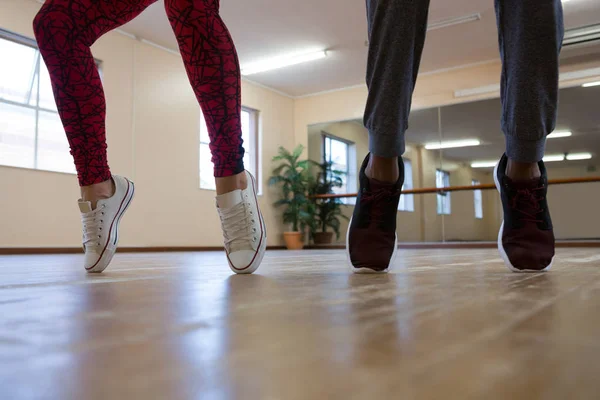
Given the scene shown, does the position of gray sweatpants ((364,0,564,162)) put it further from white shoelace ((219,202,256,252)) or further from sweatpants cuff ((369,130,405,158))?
white shoelace ((219,202,256,252))

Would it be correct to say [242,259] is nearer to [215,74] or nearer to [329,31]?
[215,74]

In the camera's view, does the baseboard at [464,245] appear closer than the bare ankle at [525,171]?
No

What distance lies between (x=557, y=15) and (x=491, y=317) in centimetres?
62

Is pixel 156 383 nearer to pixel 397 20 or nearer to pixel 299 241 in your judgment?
pixel 397 20

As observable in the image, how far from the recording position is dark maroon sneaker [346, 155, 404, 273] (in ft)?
2.70

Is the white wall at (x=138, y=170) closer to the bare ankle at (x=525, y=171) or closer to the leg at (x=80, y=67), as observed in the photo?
the leg at (x=80, y=67)

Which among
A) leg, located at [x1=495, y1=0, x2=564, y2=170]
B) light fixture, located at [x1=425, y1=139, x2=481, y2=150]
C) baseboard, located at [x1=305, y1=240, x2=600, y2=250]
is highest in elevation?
light fixture, located at [x1=425, y1=139, x2=481, y2=150]

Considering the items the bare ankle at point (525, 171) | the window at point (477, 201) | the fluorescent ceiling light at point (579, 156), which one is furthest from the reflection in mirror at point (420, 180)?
the bare ankle at point (525, 171)

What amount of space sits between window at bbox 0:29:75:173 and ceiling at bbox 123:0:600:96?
1073 mm

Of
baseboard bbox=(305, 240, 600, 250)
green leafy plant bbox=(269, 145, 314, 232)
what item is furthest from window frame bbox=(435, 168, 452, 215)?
green leafy plant bbox=(269, 145, 314, 232)

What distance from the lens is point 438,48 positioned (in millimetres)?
5750

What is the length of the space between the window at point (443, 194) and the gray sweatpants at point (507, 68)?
556 cm

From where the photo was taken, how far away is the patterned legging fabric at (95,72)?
0.86 m

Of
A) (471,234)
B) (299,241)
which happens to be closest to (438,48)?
(471,234)
